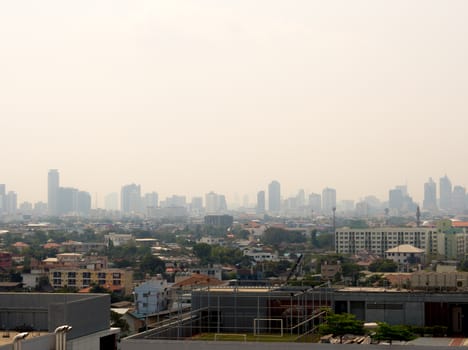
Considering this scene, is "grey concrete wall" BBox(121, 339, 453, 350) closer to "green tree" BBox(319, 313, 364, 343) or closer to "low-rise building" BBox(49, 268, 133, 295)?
"green tree" BBox(319, 313, 364, 343)

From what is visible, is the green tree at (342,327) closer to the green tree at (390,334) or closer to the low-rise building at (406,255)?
the green tree at (390,334)

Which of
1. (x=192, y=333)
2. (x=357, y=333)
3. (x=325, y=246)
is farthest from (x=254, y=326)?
(x=325, y=246)

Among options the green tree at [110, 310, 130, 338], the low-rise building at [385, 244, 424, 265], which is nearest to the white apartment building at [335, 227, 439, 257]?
the low-rise building at [385, 244, 424, 265]

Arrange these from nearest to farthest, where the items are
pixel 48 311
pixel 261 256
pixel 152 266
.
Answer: pixel 48 311 → pixel 152 266 → pixel 261 256

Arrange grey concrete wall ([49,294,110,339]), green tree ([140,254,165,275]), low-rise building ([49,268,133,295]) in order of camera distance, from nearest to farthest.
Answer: grey concrete wall ([49,294,110,339]) < low-rise building ([49,268,133,295]) < green tree ([140,254,165,275])

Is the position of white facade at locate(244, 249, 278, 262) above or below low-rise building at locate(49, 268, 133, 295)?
above

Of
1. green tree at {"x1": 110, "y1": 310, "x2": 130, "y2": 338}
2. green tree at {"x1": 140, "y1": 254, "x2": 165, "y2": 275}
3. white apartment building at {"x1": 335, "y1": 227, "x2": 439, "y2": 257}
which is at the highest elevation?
white apartment building at {"x1": 335, "y1": 227, "x2": 439, "y2": 257}

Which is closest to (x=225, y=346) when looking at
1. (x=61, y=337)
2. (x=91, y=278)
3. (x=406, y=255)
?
(x=61, y=337)

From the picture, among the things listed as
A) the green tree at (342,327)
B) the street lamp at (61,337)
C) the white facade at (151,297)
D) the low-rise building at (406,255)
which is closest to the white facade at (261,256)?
the low-rise building at (406,255)

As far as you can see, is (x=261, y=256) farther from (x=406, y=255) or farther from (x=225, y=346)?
(x=225, y=346)
